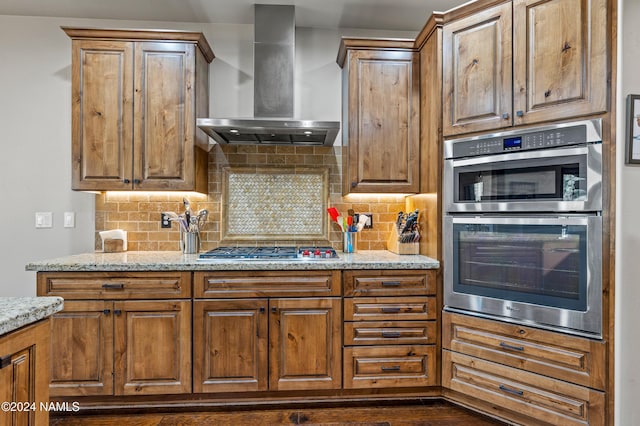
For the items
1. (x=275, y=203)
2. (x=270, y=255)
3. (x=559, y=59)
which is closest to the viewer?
(x=559, y=59)

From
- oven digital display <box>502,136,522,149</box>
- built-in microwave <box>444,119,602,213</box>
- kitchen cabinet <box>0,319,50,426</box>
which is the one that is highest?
oven digital display <box>502,136,522,149</box>

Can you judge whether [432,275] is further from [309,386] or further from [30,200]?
[30,200]

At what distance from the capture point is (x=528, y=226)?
199 centimetres

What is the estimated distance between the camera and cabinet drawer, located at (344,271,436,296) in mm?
2277

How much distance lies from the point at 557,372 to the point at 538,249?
649 mm

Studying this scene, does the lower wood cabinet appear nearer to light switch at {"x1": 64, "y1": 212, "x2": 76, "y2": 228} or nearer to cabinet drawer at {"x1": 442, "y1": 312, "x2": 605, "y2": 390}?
cabinet drawer at {"x1": 442, "y1": 312, "x2": 605, "y2": 390}

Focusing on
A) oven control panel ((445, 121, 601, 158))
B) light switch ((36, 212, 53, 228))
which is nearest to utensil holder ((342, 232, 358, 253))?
oven control panel ((445, 121, 601, 158))

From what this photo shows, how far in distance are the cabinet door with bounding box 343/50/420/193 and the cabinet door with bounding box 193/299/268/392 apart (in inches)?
44.7

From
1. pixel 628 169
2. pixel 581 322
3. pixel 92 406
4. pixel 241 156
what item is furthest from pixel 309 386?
pixel 628 169

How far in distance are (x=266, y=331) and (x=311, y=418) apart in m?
0.59

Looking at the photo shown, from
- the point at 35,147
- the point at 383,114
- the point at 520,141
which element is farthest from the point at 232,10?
the point at 520,141

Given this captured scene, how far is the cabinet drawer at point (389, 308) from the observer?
7.45 feet

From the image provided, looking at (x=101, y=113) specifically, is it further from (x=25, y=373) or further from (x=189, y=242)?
(x=25, y=373)

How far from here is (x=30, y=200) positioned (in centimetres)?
281
